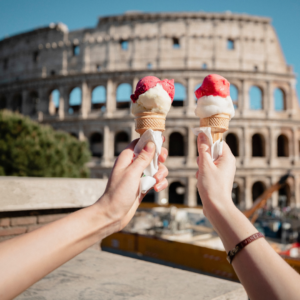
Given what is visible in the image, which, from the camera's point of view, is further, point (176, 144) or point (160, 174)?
point (176, 144)

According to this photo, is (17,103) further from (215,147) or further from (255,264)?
(255,264)

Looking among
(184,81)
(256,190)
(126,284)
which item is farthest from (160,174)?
(256,190)

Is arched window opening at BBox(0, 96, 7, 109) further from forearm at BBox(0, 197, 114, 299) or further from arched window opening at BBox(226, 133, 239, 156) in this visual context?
forearm at BBox(0, 197, 114, 299)

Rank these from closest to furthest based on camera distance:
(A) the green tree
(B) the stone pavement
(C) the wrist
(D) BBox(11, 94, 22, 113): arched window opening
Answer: (C) the wrist, (B) the stone pavement, (A) the green tree, (D) BBox(11, 94, 22, 113): arched window opening

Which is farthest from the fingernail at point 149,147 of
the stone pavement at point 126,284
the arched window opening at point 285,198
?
the arched window opening at point 285,198

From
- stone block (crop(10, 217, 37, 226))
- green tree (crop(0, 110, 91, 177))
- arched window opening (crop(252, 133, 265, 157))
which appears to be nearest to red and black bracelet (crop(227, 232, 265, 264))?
stone block (crop(10, 217, 37, 226))

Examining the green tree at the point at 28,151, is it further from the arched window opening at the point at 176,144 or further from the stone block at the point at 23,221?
the stone block at the point at 23,221

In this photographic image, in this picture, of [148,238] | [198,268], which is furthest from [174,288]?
[148,238]
